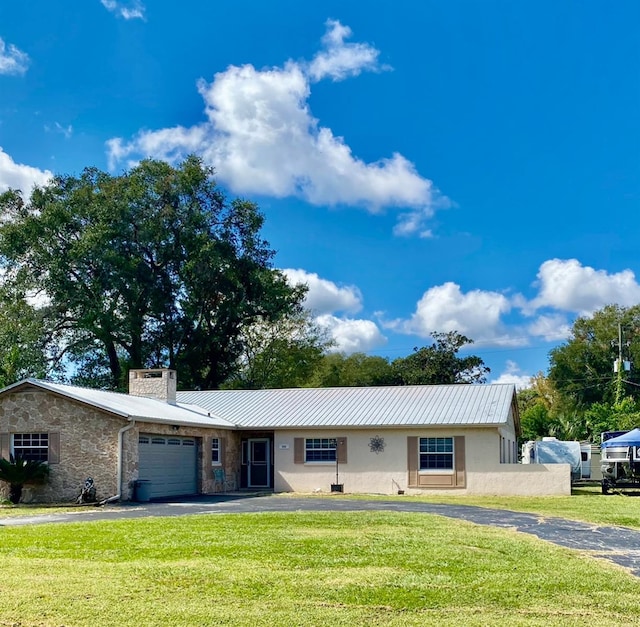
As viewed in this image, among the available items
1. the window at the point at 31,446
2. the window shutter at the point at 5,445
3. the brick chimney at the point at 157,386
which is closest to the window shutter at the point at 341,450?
the brick chimney at the point at 157,386

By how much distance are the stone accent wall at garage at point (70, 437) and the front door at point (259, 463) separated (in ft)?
27.1

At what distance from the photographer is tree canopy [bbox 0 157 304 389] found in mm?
41000

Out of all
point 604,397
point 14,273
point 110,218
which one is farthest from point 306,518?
point 604,397

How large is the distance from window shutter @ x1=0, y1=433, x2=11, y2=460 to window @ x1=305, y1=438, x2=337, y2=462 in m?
9.85

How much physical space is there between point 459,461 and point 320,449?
4.83 metres

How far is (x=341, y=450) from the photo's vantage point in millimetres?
27844

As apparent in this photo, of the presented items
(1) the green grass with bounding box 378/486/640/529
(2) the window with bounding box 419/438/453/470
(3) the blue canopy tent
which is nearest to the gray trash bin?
(1) the green grass with bounding box 378/486/640/529

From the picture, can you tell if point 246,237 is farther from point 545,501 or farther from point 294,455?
point 545,501

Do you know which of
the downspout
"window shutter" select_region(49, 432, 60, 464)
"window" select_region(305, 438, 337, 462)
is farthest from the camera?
"window" select_region(305, 438, 337, 462)

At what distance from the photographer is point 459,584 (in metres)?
8.80

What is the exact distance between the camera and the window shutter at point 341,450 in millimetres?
27750

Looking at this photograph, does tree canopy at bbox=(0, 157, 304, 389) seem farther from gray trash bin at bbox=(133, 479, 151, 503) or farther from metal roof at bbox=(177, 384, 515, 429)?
gray trash bin at bbox=(133, 479, 151, 503)

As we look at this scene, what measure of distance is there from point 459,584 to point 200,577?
9.41 ft

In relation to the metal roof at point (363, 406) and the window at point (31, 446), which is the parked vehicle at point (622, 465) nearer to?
the metal roof at point (363, 406)
